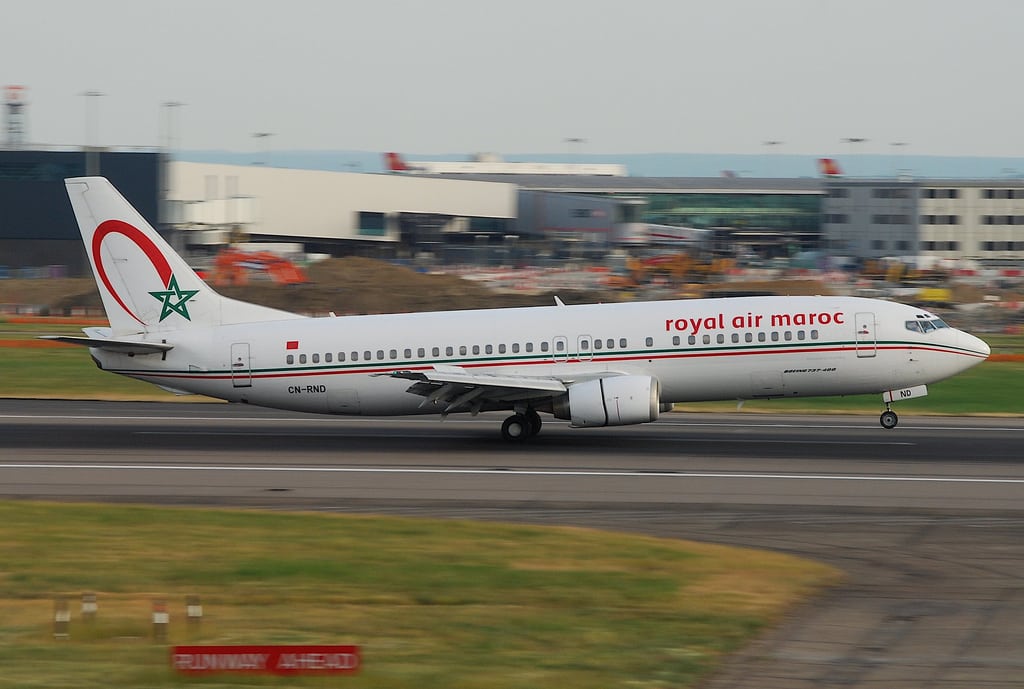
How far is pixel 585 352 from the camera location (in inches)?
1142

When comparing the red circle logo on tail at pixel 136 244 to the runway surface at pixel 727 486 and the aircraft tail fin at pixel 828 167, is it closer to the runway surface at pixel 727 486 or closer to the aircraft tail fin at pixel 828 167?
the runway surface at pixel 727 486

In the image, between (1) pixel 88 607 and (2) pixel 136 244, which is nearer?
(1) pixel 88 607

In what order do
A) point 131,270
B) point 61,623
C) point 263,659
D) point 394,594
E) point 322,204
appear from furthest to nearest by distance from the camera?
point 322,204 < point 131,270 < point 394,594 < point 61,623 < point 263,659

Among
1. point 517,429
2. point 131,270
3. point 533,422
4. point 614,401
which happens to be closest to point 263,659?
point 614,401

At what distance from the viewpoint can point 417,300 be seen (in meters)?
68.5

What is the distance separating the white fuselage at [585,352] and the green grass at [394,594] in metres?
9.14

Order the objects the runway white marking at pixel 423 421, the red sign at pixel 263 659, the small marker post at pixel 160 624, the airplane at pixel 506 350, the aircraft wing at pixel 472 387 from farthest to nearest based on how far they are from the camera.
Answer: the runway white marking at pixel 423 421 → the airplane at pixel 506 350 → the aircraft wing at pixel 472 387 → the small marker post at pixel 160 624 → the red sign at pixel 263 659

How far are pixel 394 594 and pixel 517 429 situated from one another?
46.4 ft

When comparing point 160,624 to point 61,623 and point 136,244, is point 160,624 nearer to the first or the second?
point 61,623

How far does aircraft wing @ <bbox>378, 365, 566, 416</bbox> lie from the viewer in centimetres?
2769

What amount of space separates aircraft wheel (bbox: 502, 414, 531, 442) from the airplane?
1.4 inches

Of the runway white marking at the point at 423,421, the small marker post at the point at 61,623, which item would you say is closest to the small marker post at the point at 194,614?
the small marker post at the point at 61,623

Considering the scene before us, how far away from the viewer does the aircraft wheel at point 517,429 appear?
29641 millimetres

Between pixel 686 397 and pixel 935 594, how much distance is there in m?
13.9
